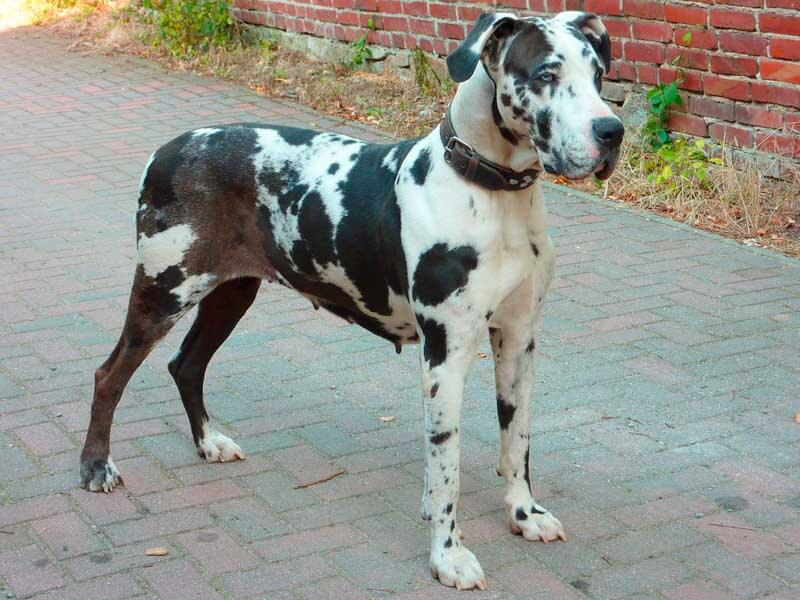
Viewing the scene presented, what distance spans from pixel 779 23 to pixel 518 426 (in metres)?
4.49

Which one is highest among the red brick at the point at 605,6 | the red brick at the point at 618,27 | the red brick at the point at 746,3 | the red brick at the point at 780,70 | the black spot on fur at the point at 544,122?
the black spot on fur at the point at 544,122

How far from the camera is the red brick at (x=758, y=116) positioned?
7.73m

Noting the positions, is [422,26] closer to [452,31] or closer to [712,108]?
[452,31]

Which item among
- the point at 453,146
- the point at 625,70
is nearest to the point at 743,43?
the point at 625,70

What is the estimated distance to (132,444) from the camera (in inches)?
196

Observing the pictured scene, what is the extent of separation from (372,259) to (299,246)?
34 cm

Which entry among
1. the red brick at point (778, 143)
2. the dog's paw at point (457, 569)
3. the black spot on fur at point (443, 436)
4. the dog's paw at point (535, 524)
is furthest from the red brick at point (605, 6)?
the dog's paw at point (457, 569)

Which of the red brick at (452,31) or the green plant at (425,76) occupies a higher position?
the red brick at (452,31)

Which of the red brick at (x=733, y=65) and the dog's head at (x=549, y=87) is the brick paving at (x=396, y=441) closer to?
the red brick at (x=733, y=65)

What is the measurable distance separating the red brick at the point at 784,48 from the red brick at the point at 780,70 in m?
0.04

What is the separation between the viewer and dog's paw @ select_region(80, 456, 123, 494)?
14.9ft

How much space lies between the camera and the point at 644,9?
848cm

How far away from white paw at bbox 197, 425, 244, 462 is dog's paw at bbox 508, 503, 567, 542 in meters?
1.24

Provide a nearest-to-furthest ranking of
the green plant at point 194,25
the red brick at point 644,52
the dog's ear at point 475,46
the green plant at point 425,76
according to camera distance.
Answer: the dog's ear at point 475,46 < the red brick at point 644,52 < the green plant at point 425,76 < the green plant at point 194,25
